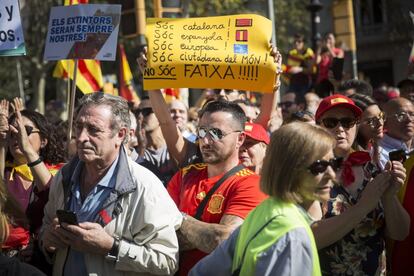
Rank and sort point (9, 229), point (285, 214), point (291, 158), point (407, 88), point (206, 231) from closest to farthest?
point (285, 214)
point (291, 158)
point (9, 229)
point (206, 231)
point (407, 88)

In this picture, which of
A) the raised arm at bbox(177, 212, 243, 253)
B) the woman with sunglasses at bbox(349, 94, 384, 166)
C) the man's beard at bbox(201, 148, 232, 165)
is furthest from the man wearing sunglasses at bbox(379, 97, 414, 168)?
the raised arm at bbox(177, 212, 243, 253)

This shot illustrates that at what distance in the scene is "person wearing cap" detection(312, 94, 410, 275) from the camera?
4.19m

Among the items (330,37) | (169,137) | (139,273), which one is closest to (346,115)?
(169,137)

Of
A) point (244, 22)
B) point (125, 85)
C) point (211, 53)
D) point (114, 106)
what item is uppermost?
point (244, 22)

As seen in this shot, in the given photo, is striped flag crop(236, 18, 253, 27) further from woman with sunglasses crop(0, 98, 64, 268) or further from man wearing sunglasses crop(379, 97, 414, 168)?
woman with sunglasses crop(0, 98, 64, 268)

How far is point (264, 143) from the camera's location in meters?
5.93

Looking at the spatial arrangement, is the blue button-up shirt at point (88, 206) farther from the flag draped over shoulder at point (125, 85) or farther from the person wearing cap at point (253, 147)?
the flag draped over shoulder at point (125, 85)

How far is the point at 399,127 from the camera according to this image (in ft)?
20.0

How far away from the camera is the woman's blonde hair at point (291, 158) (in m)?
3.53

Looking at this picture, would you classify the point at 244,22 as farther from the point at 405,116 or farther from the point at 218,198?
the point at 218,198

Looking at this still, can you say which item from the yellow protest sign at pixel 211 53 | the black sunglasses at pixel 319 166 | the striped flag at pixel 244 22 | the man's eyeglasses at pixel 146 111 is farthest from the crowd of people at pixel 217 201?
the man's eyeglasses at pixel 146 111

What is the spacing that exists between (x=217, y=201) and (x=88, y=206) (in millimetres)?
775

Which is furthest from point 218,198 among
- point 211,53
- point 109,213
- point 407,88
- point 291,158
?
point 407,88

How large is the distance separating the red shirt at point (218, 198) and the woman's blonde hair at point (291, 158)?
1153mm
